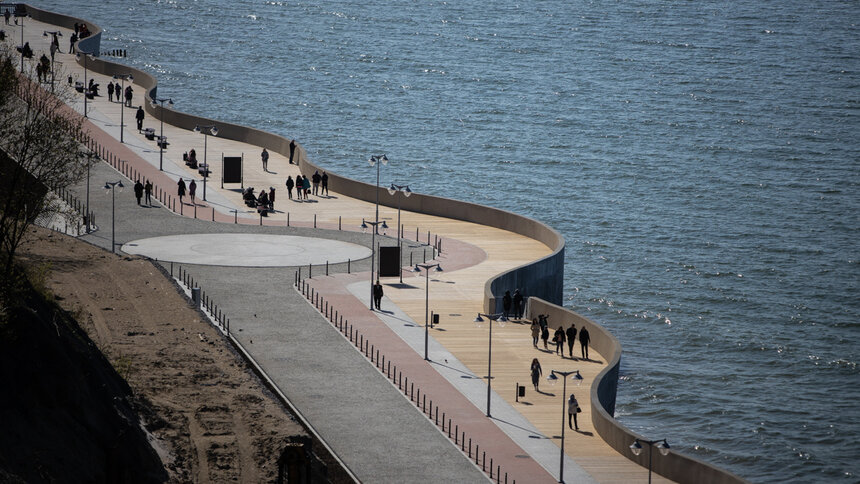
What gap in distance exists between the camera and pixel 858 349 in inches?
2522

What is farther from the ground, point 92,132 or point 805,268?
point 92,132

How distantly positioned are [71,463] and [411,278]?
1188 inches

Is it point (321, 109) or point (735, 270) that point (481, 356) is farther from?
point (321, 109)

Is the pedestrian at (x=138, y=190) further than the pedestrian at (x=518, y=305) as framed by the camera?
Yes

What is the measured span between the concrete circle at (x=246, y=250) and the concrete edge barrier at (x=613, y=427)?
12.1 meters

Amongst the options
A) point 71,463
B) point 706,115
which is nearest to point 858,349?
point 71,463

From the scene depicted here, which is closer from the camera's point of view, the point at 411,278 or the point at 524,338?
the point at 524,338

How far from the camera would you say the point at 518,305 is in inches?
2153

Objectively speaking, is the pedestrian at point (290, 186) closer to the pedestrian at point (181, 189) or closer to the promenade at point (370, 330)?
the promenade at point (370, 330)

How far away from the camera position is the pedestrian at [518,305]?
54.5 metres

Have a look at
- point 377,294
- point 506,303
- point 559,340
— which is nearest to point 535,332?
point 559,340

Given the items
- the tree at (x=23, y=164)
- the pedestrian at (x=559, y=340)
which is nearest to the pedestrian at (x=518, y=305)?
the pedestrian at (x=559, y=340)

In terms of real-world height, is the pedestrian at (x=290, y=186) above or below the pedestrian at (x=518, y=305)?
above

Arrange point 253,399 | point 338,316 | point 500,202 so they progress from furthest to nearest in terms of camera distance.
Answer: point 500,202
point 338,316
point 253,399
